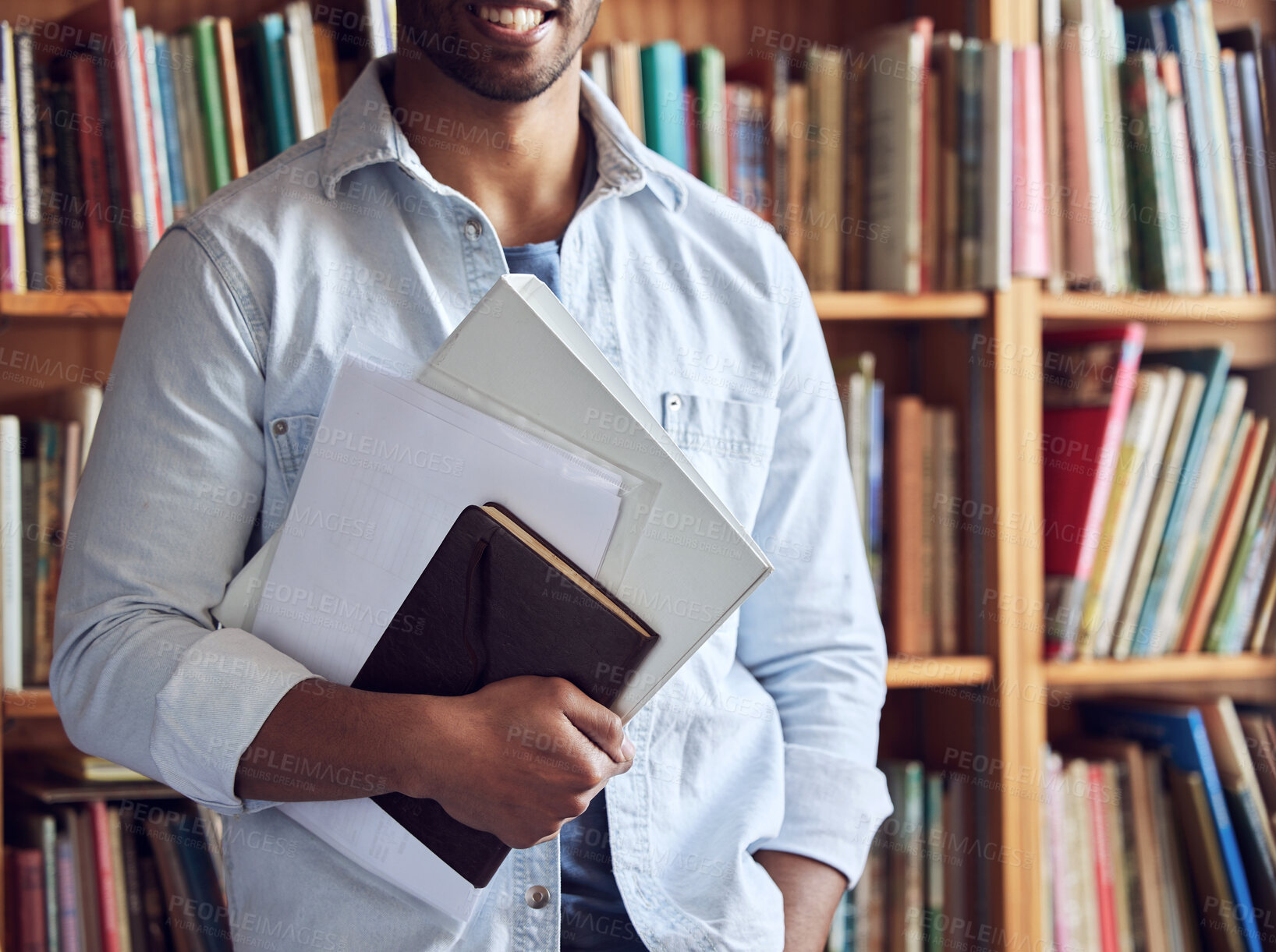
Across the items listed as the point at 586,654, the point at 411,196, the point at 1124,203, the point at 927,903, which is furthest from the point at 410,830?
the point at 1124,203

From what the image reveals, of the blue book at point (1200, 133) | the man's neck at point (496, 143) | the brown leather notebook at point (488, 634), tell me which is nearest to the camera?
the brown leather notebook at point (488, 634)

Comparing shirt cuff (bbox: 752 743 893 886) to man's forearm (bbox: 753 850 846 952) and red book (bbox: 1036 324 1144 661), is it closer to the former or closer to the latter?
man's forearm (bbox: 753 850 846 952)

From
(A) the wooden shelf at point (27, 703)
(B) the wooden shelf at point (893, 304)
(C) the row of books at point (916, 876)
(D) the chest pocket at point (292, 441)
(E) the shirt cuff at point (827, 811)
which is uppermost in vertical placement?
(B) the wooden shelf at point (893, 304)

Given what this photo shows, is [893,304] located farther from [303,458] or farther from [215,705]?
[215,705]

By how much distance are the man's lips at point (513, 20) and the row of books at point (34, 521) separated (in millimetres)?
656

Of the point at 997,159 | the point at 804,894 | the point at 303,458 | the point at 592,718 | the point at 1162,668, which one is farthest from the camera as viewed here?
the point at 1162,668

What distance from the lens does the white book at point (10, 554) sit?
1.16m

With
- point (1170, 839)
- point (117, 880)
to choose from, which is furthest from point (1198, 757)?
point (117, 880)

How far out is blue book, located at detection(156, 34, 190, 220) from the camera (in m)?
1.21

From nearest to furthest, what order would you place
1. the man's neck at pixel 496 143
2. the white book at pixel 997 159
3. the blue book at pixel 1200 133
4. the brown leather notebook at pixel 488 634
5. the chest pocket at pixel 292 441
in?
the brown leather notebook at pixel 488 634 < the chest pocket at pixel 292 441 < the man's neck at pixel 496 143 < the white book at pixel 997 159 < the blue book at pixel 1200 133

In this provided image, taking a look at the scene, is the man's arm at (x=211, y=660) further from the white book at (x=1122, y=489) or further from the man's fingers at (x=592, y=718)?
the white book at (x=1122, y=489)

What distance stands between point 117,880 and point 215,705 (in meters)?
0.68

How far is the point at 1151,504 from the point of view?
143cm

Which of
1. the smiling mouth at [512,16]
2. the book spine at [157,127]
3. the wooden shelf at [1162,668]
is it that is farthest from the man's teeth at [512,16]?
the wooden shelf at [1162,668]
